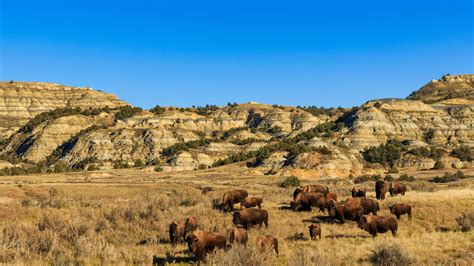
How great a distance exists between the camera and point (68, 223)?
55.7 feet

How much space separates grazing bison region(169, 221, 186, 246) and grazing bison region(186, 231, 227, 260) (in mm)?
3202

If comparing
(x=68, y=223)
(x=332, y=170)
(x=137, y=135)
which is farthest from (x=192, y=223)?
(x=137, y=135)

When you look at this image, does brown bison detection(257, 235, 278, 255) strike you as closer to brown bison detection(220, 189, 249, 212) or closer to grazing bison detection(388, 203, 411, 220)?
A: grazing bison detection(388, 203, 411, 220)

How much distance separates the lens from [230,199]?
2541 centimetres

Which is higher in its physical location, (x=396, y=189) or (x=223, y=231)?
(x=396, y=189)

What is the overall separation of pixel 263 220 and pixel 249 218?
0.80m

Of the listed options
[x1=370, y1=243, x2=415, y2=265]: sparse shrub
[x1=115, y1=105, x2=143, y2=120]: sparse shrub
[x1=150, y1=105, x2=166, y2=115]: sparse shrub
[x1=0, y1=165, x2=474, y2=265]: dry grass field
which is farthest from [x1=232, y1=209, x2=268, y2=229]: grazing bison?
[x1=150, y1=105, x2=166, y2=115]: sparse shrub

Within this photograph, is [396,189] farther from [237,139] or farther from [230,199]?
[237,139]

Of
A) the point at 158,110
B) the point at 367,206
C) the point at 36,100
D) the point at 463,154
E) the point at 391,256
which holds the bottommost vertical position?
the point at 391,256

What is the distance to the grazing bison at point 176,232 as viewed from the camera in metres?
15.9

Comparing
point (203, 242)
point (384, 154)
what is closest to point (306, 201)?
point (203, 242)

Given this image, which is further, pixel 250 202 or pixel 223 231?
pixel 250 202

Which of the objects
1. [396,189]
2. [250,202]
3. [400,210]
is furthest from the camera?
[396,189]

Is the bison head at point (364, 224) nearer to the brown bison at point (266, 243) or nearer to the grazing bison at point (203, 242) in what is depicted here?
the brown bison at point (266, 243)
